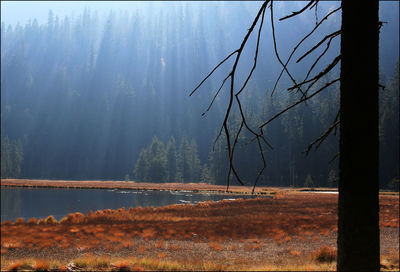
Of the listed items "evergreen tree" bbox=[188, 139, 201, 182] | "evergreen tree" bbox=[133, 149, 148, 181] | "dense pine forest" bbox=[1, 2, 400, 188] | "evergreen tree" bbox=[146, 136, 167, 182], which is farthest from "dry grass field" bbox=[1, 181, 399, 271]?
"evergreen tree" bbox=[188, 139, 201, 182]

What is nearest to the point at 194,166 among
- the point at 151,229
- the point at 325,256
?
the point at 151,229

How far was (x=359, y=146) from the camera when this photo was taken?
157 cm

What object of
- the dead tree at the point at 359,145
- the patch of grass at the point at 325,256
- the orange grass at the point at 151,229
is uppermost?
the dead tree at the point at 359,145

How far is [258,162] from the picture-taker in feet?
291

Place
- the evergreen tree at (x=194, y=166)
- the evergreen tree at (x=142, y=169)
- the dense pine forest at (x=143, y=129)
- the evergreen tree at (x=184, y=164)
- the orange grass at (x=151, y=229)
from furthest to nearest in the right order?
the evergreen tree at (x=194, y=166) → the evergreen tree at (x=184, y=164) → the evergreen tree at (x=142, y=169) → the dense pine forest at (x=143, y=129) → the orange grass at (x=151, y=229)

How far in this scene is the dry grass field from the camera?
33.3ft

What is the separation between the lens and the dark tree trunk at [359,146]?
1.56 metres

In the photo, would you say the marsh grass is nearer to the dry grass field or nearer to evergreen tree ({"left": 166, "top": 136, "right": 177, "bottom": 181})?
the dry grass field

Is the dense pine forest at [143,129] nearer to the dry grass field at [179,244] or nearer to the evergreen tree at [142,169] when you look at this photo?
the evergreen tree at [142,169]

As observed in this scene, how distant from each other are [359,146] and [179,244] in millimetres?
14096

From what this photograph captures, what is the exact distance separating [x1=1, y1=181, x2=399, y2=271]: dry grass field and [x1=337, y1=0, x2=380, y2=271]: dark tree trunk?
27.8 feet

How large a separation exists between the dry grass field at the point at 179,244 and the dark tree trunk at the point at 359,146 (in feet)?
27.8

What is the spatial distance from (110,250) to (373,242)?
1321 centimetres

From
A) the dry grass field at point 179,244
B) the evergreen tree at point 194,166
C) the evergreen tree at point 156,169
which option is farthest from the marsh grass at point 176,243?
the evergreen tree at point 194,166
